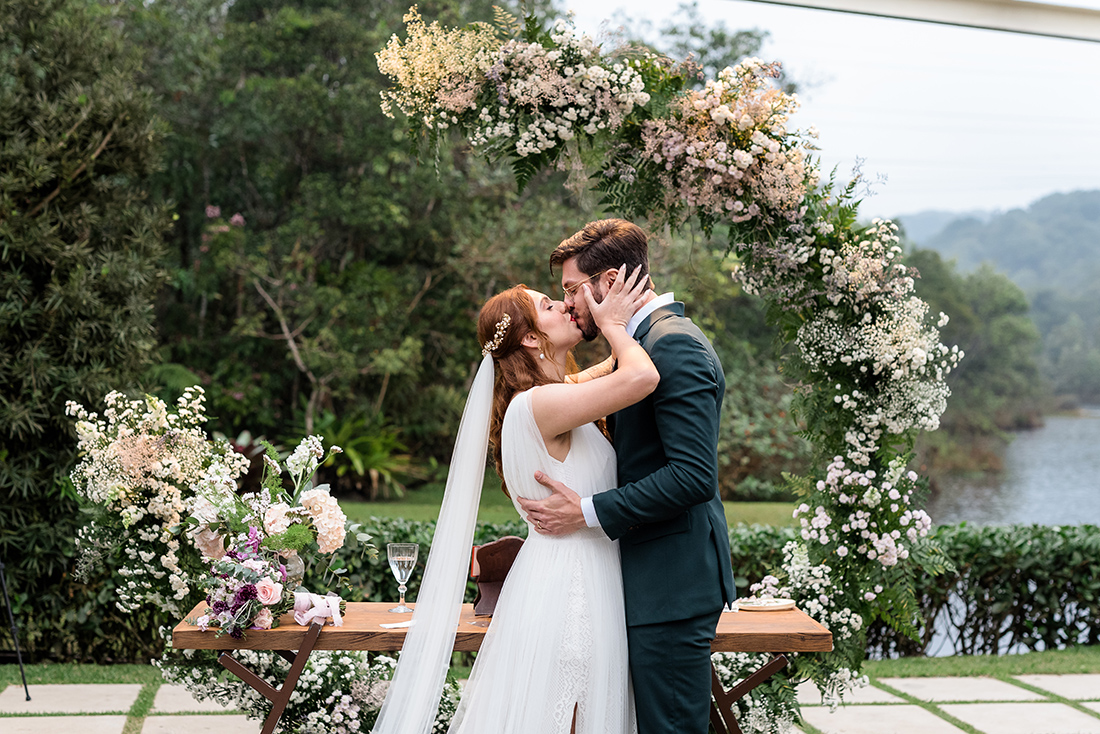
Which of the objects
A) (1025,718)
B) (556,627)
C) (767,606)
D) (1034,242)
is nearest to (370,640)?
(556,627)

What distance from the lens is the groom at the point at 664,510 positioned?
2379mm

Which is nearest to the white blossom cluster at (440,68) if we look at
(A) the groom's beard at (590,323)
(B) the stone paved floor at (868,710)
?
(A) the groom's beard at (590,323)

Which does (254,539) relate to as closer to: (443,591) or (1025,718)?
(443,591)

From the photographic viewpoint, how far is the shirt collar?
8.63ft

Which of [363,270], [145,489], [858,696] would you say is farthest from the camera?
[363,270]

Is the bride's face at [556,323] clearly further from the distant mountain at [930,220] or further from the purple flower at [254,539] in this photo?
the distant mountain at [930,220]

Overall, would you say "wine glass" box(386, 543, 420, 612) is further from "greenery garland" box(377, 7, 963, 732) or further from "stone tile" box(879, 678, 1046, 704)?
"stone tile" box(879, 678, 1046, 704)

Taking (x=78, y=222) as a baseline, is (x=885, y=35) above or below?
above

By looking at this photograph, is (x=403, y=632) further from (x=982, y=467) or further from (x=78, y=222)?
(x=982, y=467)

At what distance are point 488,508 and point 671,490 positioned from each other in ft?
25.0

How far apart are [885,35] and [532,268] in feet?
17.3

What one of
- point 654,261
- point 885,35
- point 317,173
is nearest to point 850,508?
point 654,261

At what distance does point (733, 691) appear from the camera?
350 centimetres

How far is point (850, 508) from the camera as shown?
396 centimetres
